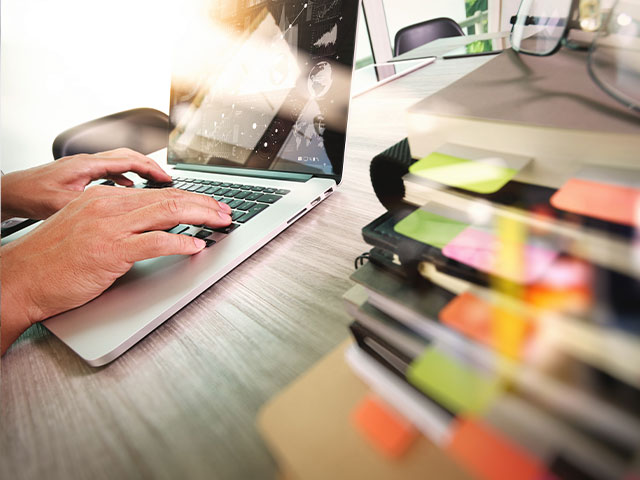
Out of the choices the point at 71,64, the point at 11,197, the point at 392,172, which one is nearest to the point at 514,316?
the point at 392,172

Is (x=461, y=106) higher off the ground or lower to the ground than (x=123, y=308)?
higher

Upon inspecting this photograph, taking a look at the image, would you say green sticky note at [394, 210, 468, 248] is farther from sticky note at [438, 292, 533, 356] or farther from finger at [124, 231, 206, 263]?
finger at [124, 231, 206, 263]

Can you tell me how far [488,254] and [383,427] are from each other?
110 millimetres

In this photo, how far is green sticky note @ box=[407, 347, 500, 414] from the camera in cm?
13

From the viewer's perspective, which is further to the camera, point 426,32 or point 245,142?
point 426,32

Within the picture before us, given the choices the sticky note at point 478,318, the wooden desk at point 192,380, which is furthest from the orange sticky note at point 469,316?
the wooden desk at point 192,380

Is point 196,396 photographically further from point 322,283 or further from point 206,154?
point 206,154

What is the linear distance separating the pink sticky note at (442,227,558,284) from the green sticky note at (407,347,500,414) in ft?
0.15

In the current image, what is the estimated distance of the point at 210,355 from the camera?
0.95ft

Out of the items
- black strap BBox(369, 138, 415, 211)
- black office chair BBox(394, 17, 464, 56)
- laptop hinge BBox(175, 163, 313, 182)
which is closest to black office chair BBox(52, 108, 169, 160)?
laptop hinge BBox(175, 163, 313, 182)

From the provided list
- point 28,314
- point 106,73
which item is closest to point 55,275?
point 28,314

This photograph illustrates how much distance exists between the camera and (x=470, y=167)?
0.18 meters

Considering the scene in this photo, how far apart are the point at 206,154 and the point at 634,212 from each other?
0.69m

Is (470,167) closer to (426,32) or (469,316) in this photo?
(469,316)
